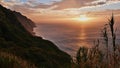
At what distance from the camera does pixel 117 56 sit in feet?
26.9

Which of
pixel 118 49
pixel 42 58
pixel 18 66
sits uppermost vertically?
pixel 118 49

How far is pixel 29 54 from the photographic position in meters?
53.6

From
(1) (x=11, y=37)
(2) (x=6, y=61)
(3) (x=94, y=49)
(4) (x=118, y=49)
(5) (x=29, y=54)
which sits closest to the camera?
(4) (x=118, y=49)

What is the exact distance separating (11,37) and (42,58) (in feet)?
86.3

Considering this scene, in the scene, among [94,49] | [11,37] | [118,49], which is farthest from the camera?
[11,37]

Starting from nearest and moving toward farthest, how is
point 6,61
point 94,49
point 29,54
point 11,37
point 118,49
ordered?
point 118,49, point 94,49, point 6,61, point 29,54, point 11,37

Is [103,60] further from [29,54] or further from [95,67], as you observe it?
[29,54]

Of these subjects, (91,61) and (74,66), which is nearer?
(91,61)

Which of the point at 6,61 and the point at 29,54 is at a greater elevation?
the point at 6,61

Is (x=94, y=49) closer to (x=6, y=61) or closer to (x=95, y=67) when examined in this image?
(x=95, y=67)

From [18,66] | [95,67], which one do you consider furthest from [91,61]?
[18,66]

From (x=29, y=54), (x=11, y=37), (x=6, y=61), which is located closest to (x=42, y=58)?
(x=29, y=54)

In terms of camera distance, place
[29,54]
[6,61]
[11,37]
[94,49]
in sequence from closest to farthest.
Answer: [94,49] < [6,61] < [29,54] < [11,37]

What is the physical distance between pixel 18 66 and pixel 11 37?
71541mm
